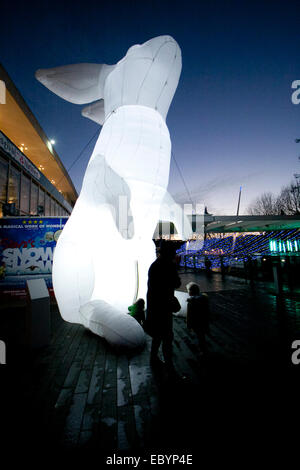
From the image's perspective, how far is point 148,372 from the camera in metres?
2.54

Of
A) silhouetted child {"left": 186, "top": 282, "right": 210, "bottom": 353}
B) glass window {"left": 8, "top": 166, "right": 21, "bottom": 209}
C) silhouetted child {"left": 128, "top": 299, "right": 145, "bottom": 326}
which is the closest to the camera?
silhouetted child {"left": 186, "top": 282, "right": 210, "bottom": 353}

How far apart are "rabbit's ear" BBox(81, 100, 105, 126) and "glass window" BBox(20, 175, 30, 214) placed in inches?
225

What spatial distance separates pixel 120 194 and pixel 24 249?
13.5ft

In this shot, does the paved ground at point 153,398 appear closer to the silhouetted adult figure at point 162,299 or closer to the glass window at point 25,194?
the silhouetted adult figure at point 162,299

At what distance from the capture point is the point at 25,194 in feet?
30.7

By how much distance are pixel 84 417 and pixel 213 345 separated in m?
2.01

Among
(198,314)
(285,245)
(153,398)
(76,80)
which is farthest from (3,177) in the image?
(285,245)

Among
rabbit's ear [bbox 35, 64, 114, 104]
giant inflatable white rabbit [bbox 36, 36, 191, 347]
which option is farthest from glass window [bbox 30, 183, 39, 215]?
giant inflatable white rabbit [bbox 36, 36, 191, 347]

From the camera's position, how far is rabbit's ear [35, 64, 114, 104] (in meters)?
3.76

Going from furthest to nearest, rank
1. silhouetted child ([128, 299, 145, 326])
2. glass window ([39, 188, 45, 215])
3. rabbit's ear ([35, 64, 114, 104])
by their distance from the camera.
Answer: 1. glass window ([39, 188, 45, 215])
2. rabbit's ear ([35, 64, 114, 104])
3. silhouetted child ([128, 299, 145, 326])

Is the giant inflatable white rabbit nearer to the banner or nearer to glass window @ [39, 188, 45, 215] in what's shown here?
the banner

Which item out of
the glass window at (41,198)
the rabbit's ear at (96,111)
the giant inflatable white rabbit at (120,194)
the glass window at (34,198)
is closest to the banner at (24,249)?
the rabbit's ear at (96,111)
